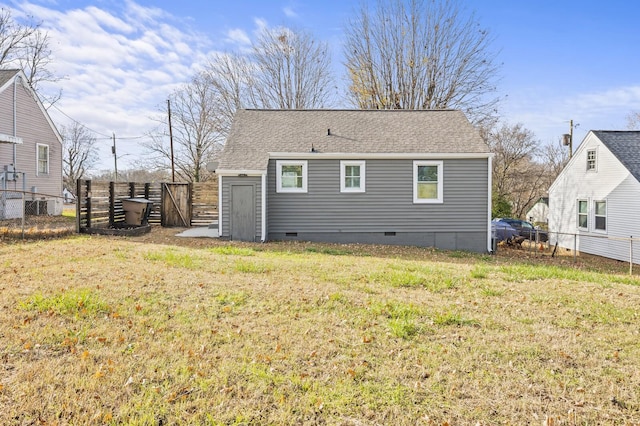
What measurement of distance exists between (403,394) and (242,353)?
5.37 feet

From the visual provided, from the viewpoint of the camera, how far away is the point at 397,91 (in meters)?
26.6

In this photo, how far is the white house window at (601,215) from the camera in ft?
60.6

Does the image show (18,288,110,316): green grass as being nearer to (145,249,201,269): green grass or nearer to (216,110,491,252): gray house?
(145,249,201,269): green grass

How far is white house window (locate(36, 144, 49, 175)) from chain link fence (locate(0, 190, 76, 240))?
4.45 feet

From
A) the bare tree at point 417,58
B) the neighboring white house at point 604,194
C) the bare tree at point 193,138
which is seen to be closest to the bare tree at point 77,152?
the bare tree at point 193,138

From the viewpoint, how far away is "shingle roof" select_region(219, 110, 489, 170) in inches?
530

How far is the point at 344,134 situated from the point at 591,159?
13.9 m

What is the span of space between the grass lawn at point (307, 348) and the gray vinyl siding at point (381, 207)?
A: 6.35m

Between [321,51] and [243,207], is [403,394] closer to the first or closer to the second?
[243,207]

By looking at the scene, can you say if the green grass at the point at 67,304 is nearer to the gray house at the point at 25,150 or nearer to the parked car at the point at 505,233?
the gray house at the point at 25,150

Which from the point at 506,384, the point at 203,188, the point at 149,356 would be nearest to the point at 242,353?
the point at 149,356

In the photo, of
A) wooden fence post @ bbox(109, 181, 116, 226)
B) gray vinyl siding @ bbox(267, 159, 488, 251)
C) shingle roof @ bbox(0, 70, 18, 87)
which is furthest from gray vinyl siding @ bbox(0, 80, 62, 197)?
gray vinyl siding @ bbox(267, 159, 488, 251)

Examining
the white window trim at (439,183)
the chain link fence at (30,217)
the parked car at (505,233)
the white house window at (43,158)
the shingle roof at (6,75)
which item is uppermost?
the shingle roof at (6,75)

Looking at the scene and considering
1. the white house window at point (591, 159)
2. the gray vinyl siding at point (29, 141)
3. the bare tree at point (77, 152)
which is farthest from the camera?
the bare tree at point (77, 152)
